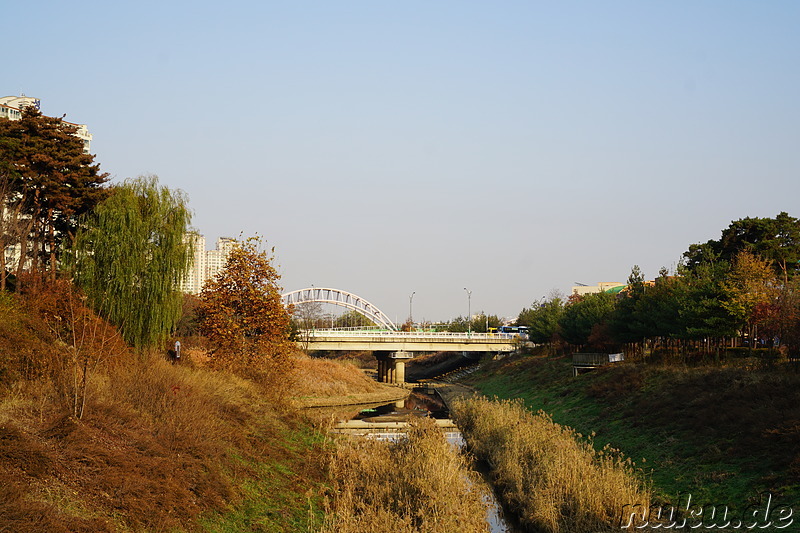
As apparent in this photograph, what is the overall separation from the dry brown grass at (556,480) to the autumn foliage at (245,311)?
54.1 feet

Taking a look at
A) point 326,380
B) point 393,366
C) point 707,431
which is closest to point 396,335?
point 393,366

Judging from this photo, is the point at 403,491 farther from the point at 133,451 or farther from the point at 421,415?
the point at 421,415

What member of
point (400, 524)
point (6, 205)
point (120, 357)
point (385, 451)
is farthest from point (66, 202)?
point (400, 524)

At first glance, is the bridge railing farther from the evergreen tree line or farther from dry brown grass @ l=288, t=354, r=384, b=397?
the evergreen tree line

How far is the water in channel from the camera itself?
80.9 feet

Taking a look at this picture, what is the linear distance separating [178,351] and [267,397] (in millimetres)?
5698

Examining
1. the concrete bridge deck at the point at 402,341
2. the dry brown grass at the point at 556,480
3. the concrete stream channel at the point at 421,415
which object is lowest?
the concrete stream channel at the point at 421,415

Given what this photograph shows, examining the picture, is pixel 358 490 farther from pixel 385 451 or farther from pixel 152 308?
pixel 152 308

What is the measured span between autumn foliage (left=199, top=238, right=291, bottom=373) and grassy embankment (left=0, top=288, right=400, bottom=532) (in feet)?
34.7

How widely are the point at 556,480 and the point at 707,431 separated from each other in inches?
420

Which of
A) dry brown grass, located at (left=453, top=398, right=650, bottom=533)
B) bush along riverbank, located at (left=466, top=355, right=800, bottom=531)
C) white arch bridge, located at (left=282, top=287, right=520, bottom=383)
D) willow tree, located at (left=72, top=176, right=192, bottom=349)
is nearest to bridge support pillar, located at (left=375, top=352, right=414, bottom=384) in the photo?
white arch bridge, located at (left=282, top=287, right=520, bottom=383)

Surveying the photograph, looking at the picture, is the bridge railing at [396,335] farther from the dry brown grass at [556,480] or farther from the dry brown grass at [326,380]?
the dry brown grass at [556,480]

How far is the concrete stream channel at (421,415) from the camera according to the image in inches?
980

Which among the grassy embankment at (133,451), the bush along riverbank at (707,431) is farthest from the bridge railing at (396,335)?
the grassy embankment at (133,451)
